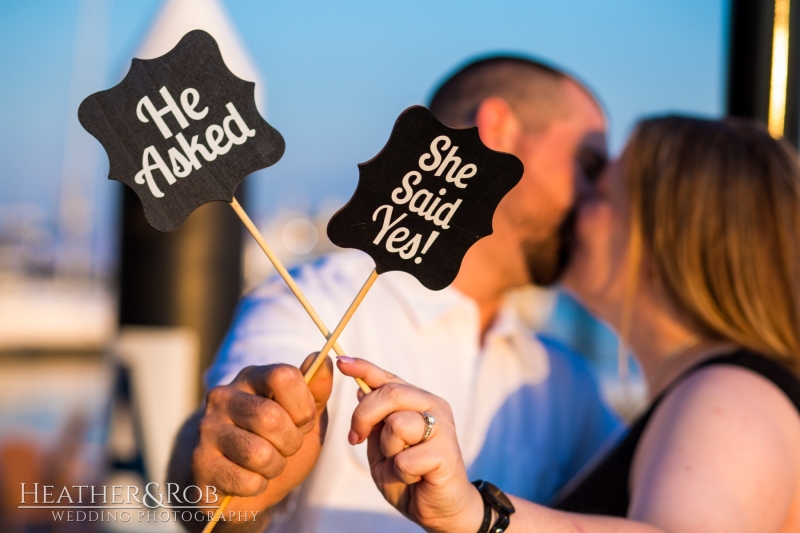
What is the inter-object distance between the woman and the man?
0.16m

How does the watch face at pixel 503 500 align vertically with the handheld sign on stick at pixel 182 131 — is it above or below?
Result: below

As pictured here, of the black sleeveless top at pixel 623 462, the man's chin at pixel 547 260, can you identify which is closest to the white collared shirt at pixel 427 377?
the man's chin at pixel 547 260

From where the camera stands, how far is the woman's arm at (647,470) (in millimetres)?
804

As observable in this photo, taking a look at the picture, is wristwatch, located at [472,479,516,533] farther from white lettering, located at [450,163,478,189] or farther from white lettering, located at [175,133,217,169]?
white lettering, located at [175,133,217,169]

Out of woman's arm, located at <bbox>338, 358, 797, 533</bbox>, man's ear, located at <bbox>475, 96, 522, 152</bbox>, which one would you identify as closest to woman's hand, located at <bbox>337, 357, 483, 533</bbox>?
woman's arm, located at <bbox>338, 358, 797, 533</bbox>

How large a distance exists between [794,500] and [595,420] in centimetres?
69

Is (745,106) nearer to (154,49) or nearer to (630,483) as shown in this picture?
(630,483)

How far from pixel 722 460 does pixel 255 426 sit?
0.74 meters

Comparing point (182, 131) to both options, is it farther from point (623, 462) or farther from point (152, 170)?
point (623, 462)

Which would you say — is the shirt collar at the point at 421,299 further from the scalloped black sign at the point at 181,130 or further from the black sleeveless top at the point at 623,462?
the scalloped black sign at the point at 181,130

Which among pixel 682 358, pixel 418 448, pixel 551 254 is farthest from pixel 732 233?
pixel 418 448

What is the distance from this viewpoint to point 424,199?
2.87 feet

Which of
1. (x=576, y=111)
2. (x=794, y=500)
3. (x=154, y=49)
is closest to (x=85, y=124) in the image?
(x=794, y=500)

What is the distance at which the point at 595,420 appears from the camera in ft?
6.12
